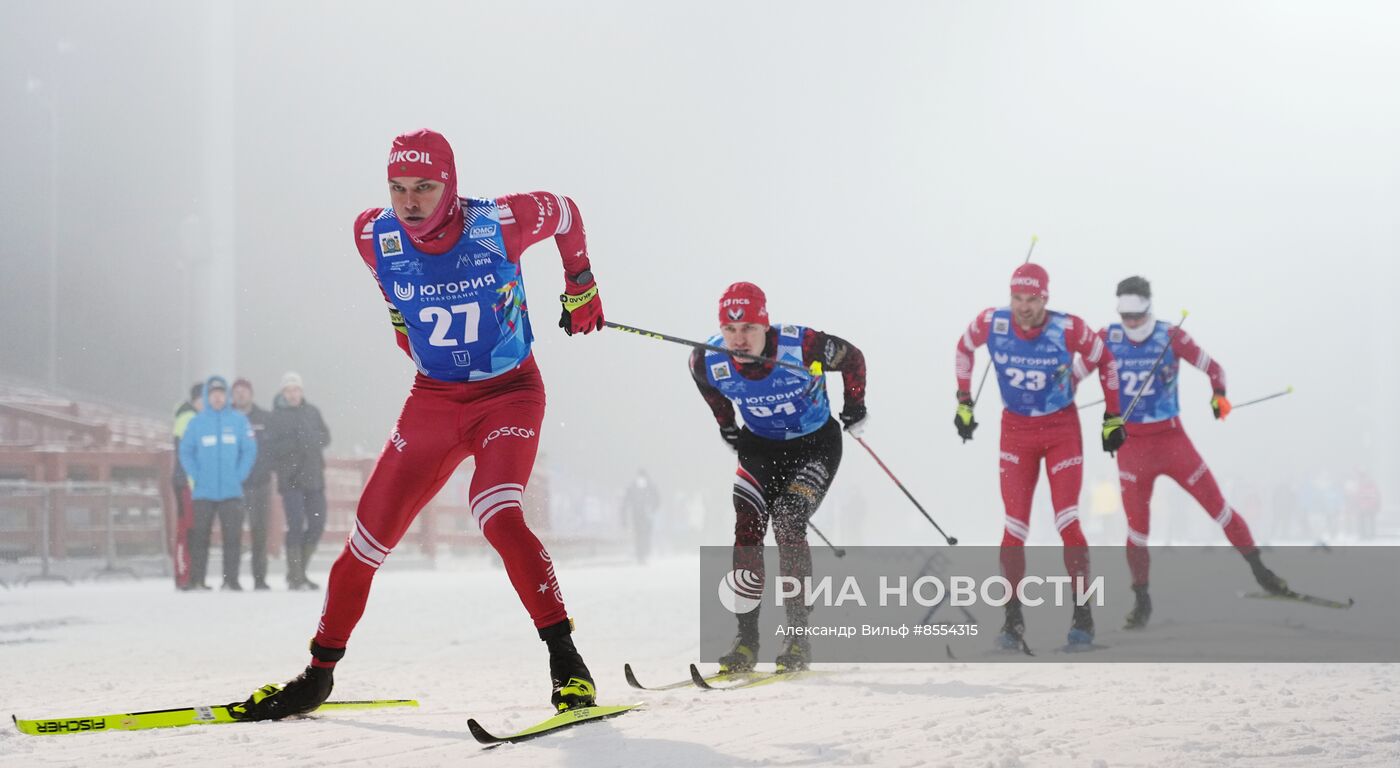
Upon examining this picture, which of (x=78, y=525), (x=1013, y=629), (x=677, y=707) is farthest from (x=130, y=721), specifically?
(x=78, y=525)

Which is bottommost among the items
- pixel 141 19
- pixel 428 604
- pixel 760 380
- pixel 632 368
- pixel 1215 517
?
pixel 428 604

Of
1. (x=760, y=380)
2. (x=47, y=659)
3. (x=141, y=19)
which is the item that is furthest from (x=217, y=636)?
(x=141, y=19)

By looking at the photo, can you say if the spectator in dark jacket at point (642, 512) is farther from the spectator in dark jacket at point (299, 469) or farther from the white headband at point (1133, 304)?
the white headband at point (1133, 304)

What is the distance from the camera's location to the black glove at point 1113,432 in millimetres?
6203

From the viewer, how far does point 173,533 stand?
40.4 ft

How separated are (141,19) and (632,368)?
23347mm

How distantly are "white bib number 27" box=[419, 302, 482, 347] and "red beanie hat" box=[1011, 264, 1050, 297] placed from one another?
3226 mm

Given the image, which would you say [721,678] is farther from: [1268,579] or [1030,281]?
[1268,579]

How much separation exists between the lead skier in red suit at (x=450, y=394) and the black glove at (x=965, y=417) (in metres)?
3.07

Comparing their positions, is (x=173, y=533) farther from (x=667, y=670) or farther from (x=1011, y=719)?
(x=1011, y=719)

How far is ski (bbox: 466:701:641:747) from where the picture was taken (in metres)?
3.14

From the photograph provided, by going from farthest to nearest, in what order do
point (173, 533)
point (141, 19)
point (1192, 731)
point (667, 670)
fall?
point (141, 19)
point (173, 533)
point (667, 670)
point (1192, 731)

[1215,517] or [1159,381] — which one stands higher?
[1159,381]

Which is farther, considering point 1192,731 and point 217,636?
point 217,636
